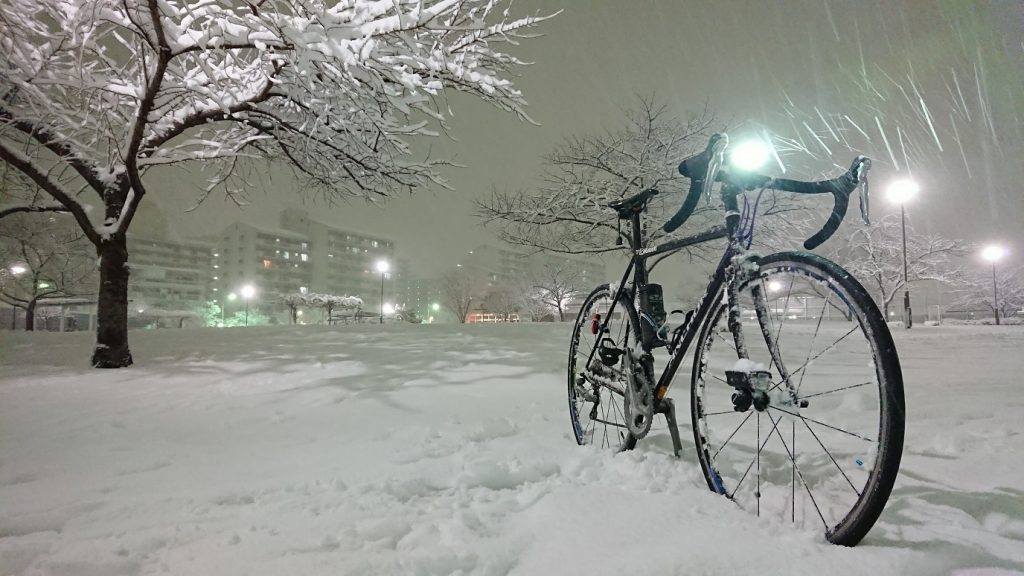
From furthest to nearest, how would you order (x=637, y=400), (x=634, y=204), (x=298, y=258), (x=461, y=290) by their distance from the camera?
(x=298, y=258) < (x=461, y=290) < (x=634, y=204) < (x=637, y=400)

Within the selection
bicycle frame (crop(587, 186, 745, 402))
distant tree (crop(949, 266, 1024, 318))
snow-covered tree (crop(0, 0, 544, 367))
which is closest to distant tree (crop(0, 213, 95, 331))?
snow-covered tree (crop(0, 0, 544, 367))

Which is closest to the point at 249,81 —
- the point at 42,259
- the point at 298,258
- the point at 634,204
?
the point at 634,204

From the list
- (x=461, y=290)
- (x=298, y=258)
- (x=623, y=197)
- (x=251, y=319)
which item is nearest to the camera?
(x=623, y=197)

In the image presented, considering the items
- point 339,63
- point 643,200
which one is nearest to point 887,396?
point 643,200

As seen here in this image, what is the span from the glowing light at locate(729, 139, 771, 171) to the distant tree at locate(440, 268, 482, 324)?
62.6 m

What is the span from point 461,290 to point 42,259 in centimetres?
4479

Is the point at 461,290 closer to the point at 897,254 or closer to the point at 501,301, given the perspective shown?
the point at 501,301

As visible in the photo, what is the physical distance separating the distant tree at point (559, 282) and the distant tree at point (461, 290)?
19040 millimetres

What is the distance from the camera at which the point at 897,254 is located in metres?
27.4

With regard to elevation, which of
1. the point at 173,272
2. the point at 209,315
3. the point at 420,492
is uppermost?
the point at 173,272

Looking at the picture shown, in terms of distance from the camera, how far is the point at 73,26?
13.6 feet

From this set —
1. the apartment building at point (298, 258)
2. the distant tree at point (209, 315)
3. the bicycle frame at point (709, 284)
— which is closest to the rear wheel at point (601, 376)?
the bicycle frame at point (709, 284)

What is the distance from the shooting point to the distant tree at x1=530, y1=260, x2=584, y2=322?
45450 millimetres

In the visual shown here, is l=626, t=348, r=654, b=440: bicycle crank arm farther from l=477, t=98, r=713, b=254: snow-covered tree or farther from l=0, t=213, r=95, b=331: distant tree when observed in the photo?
l=0, t=213, r=95, b=331: distant tree
